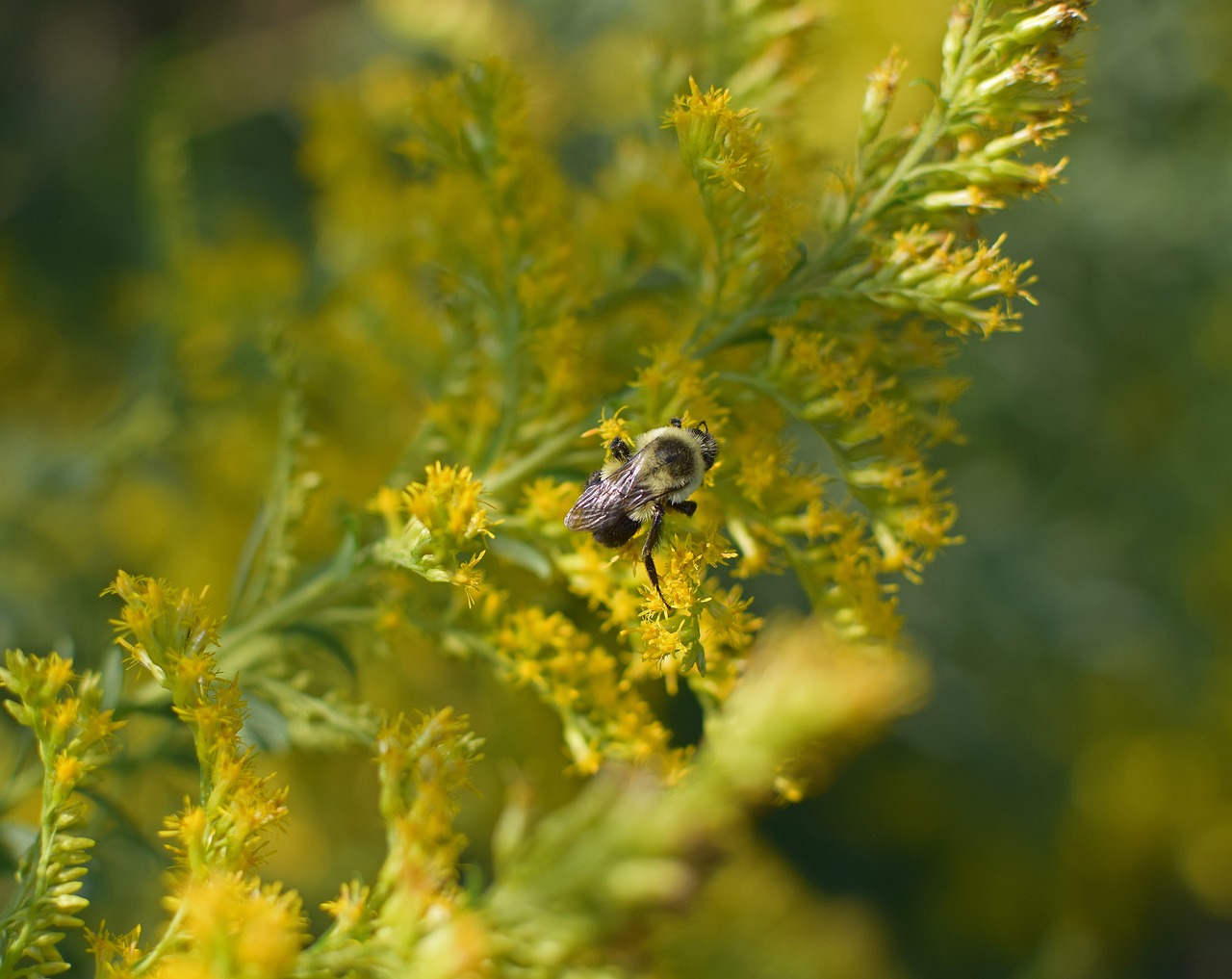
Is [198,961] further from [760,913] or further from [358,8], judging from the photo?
[358,8]

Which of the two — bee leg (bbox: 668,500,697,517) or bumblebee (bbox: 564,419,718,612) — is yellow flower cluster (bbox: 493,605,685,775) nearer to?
bumblebee (bbox: 564,419,718,612)

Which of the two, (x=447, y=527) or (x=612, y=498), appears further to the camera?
(x=612, y=498)

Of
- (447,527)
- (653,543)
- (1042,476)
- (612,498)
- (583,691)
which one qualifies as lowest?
(1042,476)

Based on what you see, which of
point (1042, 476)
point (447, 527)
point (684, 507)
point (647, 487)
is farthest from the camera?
point (1042, 476)

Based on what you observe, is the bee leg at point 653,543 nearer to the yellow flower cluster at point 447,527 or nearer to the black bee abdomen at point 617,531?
the black bee abdomen at point 617,531

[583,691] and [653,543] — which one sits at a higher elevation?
[653,543]

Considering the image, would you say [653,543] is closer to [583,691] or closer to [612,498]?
[612,498]

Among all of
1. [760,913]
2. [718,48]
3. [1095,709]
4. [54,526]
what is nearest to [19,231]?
[54,526]

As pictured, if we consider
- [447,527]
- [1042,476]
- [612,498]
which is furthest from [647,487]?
[1042,476]
